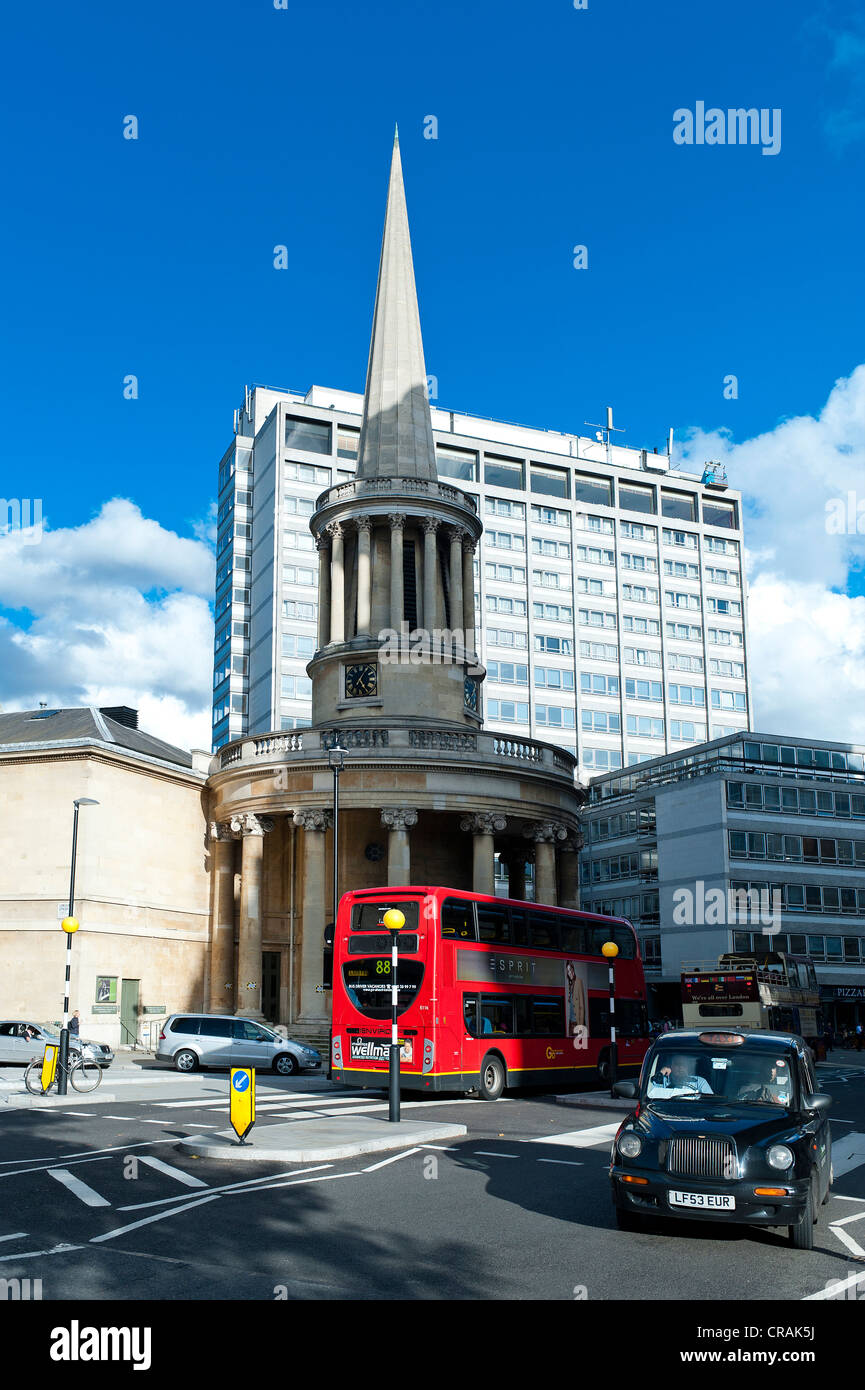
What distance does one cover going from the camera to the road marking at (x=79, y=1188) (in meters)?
11.8

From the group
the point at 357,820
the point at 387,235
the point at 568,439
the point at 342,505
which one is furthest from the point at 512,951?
the point at 568,439

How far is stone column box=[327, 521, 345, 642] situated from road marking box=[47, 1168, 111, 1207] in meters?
33.9

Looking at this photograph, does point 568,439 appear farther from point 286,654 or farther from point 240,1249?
point 240,1249

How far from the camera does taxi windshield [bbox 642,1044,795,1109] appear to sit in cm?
1138

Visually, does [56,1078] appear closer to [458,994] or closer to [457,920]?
[458,994]

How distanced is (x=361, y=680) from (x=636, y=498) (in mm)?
67844

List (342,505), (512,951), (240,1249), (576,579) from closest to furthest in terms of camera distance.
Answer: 1. (240,1249)
2. (512,951)
3. (342,505)
4. (576,579)

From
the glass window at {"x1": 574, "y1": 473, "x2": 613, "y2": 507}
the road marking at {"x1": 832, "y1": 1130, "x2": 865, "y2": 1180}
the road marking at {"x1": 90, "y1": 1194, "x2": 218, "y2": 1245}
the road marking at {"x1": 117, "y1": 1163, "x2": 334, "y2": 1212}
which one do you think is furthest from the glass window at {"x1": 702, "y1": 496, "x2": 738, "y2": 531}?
the road marking at {"x1": 90, "y1": 1194, "x2": 218, "y2": 1245}

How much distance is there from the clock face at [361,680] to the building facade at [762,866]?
23.1m

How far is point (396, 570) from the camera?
46219 millimetres

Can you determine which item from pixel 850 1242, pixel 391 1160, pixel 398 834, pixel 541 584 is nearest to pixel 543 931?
pixel 398 834

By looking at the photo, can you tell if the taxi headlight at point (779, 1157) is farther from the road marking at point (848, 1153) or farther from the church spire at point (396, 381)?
the church spire at point (396, 381)
